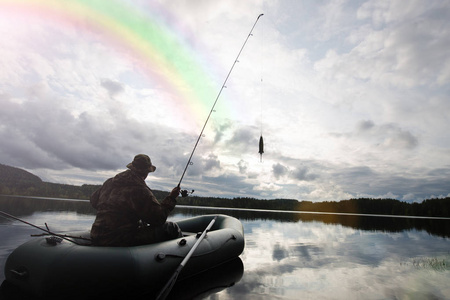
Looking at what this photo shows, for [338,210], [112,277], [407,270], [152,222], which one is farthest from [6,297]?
[338,210]

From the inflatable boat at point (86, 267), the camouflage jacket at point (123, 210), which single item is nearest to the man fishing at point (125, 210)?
the camouflage jacket at point (123, 210)

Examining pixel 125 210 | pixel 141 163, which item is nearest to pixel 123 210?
pixel 125 210

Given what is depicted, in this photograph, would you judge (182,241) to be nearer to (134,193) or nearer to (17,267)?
(134,193)

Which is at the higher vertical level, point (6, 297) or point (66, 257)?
point (66, 257)

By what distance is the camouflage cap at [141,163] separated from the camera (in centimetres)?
470

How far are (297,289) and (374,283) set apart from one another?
1866 millimetres

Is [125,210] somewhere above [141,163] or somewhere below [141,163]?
below

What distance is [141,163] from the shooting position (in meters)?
4.75

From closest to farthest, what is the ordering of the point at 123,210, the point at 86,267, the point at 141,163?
1. the point at 86,267
2. the point at 123,210
3. the point at 141,163

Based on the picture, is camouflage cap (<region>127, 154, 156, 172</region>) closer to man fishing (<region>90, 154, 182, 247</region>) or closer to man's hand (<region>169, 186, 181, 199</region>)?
man fishing (<region>90, 154, 182, 247</region>)

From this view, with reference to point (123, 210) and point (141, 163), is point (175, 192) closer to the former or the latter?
point (141, 163)

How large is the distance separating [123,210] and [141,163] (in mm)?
892

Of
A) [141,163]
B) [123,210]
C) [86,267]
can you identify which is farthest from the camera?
[141,163]

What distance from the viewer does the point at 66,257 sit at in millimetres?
3793
